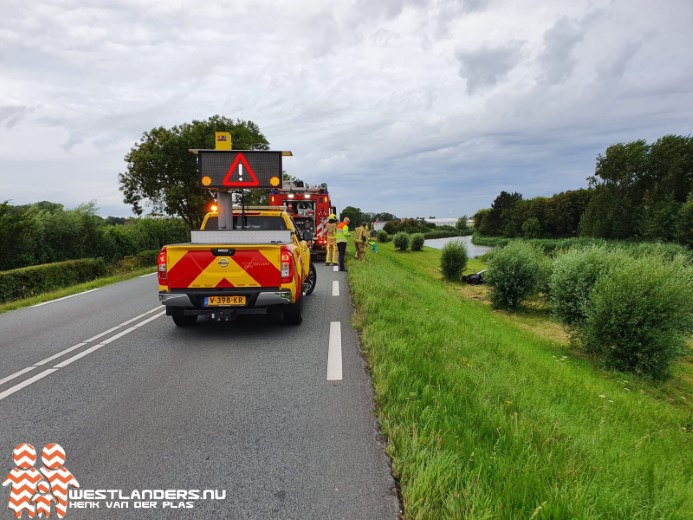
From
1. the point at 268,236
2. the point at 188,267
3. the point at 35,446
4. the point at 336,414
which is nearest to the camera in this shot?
the point at 35,446

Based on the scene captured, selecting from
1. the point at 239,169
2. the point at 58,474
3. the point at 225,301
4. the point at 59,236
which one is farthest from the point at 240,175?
the point at 59,236

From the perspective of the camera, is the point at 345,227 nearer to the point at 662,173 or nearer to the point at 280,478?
the point at 280,478

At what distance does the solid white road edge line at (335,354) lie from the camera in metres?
4.53

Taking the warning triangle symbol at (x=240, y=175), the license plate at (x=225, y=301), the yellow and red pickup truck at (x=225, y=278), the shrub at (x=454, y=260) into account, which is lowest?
the shrub at (x=454, y=260)

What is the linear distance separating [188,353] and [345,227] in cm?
917

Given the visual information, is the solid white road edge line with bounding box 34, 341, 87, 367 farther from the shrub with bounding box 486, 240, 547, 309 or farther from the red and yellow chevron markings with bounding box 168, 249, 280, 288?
the shrub with bounding box 486, 240, 547, 309

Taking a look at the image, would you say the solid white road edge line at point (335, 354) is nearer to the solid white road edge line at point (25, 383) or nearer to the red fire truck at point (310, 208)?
the solid white road edge line at point (25, 383)

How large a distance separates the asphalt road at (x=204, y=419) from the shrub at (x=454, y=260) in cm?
1763

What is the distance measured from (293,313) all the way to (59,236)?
14.2 meters

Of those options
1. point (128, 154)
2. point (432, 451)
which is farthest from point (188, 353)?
point (128, 154)

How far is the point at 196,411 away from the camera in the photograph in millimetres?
3699

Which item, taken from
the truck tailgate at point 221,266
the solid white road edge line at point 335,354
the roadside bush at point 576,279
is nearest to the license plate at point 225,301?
the truck tailgate at point 221,266
